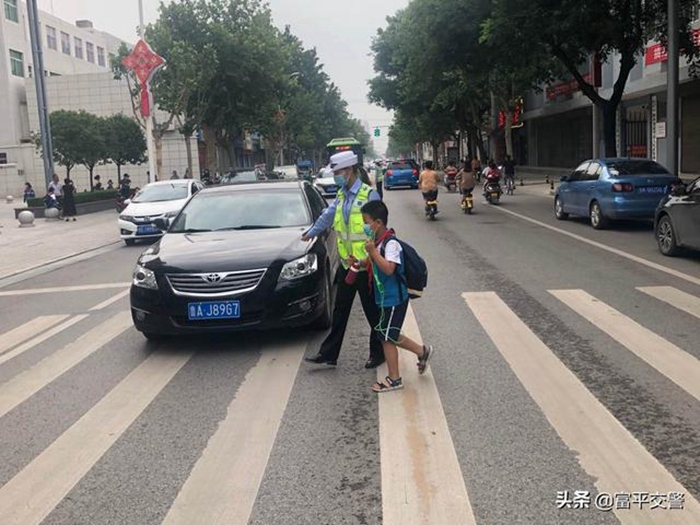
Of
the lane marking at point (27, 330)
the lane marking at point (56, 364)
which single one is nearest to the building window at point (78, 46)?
the lane marking at point (27, 330)

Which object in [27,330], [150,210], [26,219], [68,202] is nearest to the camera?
[27,330]

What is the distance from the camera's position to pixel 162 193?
1922cm

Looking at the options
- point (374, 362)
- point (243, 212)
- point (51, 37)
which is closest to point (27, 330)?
point (243, 212)

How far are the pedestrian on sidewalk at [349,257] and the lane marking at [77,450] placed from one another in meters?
1.37

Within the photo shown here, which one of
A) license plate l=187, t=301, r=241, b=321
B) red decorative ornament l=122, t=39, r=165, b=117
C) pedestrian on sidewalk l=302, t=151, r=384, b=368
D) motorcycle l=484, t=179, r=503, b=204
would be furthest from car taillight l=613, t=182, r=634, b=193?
red decorative ornament l=122, t=39, r=165, b=117

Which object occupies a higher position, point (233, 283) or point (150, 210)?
point (150, 210)

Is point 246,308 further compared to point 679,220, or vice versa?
point 679,220

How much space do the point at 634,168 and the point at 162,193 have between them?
11.3 metres

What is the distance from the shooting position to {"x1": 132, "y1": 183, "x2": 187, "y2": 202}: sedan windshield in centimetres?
1888

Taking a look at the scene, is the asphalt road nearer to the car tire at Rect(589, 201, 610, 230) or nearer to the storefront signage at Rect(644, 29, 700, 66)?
the car tire at Rect(589, 201, 610, 230)

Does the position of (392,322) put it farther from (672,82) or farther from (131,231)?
(672,82)

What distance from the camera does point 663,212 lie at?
38.8 ft

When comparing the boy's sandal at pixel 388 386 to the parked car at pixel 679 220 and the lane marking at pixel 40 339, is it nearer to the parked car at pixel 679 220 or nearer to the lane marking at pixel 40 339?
the lane marking at pixel 40 339

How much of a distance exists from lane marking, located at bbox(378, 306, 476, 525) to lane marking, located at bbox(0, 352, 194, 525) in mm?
1704
